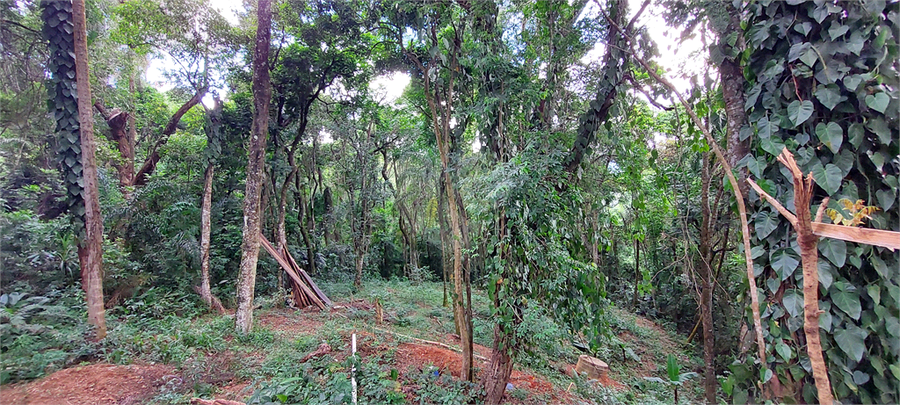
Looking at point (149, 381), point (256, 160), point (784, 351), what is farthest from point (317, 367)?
point (784, 351)

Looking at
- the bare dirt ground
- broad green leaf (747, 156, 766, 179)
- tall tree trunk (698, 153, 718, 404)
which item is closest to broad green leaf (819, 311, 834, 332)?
broad green leaf (747, 156, 766, 179)

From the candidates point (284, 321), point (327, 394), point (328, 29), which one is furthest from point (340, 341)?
point (328, 29)

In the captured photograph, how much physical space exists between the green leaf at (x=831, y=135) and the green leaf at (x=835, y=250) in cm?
32

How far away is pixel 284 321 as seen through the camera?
225 inches

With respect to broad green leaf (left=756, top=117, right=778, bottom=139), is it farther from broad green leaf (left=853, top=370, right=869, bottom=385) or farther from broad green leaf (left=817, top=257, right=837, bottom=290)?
broad green leaf (left=853, top=370, right=869, bottom=385)

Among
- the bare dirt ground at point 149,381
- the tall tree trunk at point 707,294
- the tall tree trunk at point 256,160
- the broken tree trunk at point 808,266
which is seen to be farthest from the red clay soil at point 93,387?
the tall tree trunk at point 707,294

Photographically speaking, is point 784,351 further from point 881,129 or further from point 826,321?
point 881,129

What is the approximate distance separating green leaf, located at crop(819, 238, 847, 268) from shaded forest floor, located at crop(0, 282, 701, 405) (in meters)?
1.81

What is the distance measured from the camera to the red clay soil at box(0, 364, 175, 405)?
2.58 meters

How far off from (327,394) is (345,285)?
21.1 ft

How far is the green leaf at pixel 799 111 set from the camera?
125cm

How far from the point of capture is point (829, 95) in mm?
1232

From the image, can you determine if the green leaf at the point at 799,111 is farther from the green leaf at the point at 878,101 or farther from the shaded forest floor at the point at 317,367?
the shaded forest floor at the point at 317,367

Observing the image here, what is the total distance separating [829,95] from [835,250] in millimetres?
559
